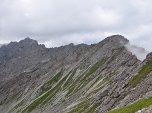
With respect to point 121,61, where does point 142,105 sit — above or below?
below

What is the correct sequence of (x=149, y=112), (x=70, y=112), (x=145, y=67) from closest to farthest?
1. (x=149, y=112)
2. (x=145, y=67)
3. (x=70, y=112)

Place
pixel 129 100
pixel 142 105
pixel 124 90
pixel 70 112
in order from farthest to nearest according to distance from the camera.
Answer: pixel 70 112, pixel 124 90, pixel 129 100, pixel 142 105

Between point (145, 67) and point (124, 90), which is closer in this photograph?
point (124, 90)

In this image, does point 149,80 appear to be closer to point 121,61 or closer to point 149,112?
point 149,112

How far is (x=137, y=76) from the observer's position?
81.1 meters

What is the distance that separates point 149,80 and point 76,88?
12748 cm

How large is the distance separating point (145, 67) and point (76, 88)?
11291 centimetres

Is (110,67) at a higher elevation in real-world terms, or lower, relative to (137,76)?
higher

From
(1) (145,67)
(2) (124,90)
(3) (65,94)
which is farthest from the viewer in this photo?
(3) (65,94)

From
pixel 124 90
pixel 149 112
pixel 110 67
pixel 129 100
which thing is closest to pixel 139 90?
pixel 129 100

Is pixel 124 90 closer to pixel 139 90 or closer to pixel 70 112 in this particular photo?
pixel 139 90

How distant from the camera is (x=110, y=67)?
604 ft

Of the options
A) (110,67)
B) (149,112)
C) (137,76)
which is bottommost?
(149,112)

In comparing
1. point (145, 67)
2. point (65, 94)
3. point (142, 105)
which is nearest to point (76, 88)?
point (65, 94)
